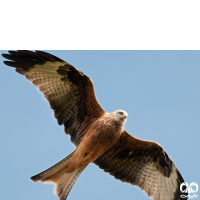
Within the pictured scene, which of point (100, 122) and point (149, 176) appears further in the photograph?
point (149, 176)

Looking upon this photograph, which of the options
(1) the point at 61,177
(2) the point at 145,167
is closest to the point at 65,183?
(1) the point at 61,177

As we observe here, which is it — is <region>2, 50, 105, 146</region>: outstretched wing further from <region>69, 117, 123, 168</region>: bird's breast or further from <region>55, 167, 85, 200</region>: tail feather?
<region>55, 167, 85, 200</region>: tail feather

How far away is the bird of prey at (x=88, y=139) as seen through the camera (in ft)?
25.5

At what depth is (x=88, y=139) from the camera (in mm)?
7812

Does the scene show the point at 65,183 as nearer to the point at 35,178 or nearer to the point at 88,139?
the point at 35,178

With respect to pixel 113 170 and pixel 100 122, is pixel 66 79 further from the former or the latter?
pixel 113 170

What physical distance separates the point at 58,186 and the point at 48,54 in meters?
3.62

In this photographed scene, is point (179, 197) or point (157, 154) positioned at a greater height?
point (157, 154)

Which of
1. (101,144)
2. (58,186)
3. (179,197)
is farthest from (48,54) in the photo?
(179,197)

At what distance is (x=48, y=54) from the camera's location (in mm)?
7906

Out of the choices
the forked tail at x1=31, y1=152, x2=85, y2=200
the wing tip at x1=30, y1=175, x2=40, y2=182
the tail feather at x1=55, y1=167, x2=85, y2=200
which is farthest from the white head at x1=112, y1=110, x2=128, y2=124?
the wing tip at x1=30, y1=175, x2=40, y2=182

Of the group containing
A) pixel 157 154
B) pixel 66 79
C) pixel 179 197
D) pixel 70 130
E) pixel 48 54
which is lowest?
A: pixel 179 197

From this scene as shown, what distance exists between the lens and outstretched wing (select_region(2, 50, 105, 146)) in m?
7.93

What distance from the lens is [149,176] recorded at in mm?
8797
